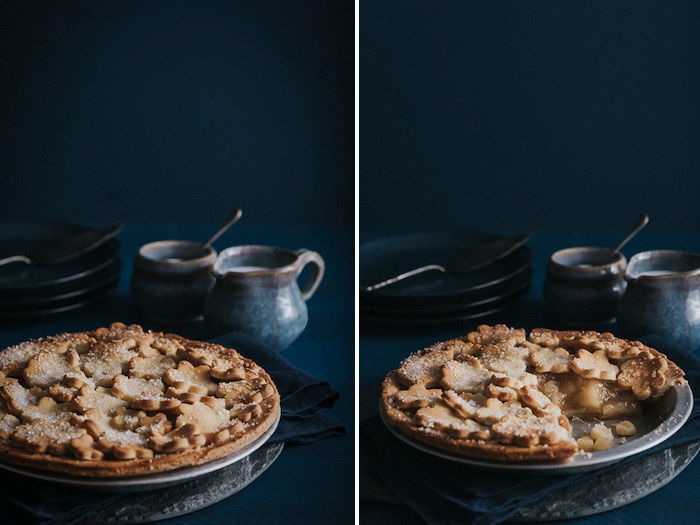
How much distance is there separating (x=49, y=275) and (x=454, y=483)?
53 centimetres

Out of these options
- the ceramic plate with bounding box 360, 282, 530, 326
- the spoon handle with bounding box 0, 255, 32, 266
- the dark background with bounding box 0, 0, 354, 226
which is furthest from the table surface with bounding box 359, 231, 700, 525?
the spoon handle with bounding box 0, 255, 32, 266

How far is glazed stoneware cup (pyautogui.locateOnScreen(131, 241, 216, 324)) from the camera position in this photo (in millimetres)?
911

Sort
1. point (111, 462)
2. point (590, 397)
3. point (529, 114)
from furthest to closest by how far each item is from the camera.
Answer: point (529, 114) → point (590, 397) → point (111, 462)

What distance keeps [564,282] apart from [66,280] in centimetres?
44

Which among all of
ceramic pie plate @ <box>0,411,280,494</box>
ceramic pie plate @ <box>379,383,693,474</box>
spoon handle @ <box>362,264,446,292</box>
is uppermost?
spoon handle @ <box>362,264,446,292</box>

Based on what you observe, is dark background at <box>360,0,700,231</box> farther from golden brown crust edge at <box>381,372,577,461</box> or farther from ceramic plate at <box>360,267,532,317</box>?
golden brown crust edge at <box>381,372,577,461</box>

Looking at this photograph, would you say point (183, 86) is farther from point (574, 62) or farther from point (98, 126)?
point (574, 62)

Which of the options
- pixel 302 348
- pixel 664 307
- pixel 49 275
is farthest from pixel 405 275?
pixel 49 275

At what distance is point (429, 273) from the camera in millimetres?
982

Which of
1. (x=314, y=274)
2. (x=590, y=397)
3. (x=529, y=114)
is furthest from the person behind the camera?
(x=529, y=114)

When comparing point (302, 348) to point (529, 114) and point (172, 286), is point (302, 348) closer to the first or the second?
point (172, 286)

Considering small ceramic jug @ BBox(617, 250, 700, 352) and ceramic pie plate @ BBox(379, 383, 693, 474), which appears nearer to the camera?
ceramic pie plate @ BBox(379, 383, 693, 474)

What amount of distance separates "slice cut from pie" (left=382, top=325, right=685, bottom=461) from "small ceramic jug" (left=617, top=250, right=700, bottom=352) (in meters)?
0.05

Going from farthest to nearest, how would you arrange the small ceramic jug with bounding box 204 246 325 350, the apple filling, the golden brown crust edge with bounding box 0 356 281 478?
the small ceramic jug with bounding box 204 246 325 350 → the apple filling → the golden brown crust edge with bounding box 0 356 281 478
